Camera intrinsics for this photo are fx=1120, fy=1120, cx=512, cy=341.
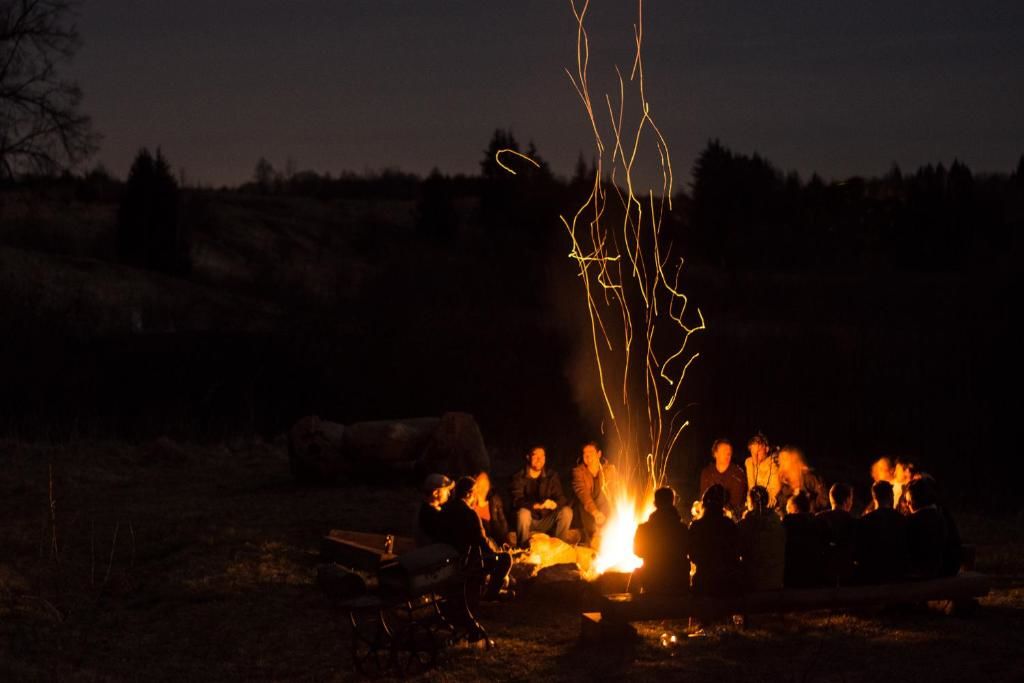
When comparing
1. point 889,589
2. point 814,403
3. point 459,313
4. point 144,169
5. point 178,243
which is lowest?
point 889,589

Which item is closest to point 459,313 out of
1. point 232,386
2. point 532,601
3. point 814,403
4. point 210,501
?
point 232,386

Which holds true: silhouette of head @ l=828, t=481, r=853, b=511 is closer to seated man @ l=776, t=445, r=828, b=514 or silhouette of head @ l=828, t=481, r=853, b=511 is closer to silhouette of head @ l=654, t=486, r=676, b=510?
seated man @ l=776, t=445, r=828, b=514

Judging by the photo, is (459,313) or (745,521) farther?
(459,313)

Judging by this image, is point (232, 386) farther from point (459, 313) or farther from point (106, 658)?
point (106, 658)

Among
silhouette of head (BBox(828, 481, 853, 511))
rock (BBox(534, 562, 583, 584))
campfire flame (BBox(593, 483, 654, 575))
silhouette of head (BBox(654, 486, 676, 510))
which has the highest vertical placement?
silhouette of head (BBox(828, 481, 853, 511))

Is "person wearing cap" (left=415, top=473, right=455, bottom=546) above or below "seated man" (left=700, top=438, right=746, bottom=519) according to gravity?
below

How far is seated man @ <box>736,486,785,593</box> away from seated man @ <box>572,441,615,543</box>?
2.88m

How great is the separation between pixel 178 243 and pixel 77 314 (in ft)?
68.7

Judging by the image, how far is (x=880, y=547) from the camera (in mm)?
8508

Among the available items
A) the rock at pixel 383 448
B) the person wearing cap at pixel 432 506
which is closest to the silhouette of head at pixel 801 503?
the person wearing cap at pixel 432 506

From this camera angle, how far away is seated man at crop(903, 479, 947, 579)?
8484 mm

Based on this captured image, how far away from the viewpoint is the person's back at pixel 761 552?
322 inches

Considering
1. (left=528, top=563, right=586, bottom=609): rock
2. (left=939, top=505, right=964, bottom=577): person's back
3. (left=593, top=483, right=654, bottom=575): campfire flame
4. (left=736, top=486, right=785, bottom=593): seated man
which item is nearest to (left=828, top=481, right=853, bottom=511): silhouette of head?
(left=939, top=505, right=964, bottom=577): person's back

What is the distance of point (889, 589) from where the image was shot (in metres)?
8.39
